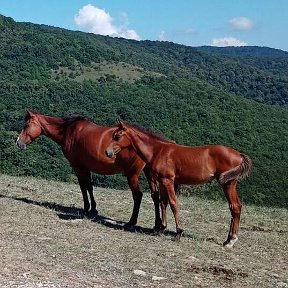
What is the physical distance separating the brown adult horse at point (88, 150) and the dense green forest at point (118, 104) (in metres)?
9.21

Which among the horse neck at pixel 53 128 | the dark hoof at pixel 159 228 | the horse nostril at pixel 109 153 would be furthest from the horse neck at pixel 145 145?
the horse neck at pixel 53 128

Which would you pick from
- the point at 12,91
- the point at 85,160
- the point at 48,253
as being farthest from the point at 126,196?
the point at 12,91

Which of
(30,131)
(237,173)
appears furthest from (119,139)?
(30,131)

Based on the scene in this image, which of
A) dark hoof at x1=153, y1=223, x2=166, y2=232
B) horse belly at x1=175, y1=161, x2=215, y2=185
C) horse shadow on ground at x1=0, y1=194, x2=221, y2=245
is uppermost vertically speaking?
horse belly at x1=175, y1=161, x2=215, y2=185

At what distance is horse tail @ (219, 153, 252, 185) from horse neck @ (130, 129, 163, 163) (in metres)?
1.15

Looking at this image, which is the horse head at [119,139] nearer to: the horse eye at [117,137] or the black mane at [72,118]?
the horse eye at [117,137]

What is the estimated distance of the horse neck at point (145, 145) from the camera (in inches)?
345

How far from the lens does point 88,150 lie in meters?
9.66

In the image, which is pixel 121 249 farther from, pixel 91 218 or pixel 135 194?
pixel 91 218

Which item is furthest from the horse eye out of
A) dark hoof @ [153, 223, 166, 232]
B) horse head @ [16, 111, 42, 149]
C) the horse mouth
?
horse head @ [16, 111, 42, 149]

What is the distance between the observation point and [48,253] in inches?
276

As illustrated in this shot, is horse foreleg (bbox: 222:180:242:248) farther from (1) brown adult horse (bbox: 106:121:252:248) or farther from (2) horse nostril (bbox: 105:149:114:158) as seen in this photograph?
(2) horse nostril (bbox: 105:149:114:158)

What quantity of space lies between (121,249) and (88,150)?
2.53 meters

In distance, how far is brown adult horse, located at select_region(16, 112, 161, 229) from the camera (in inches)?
367
